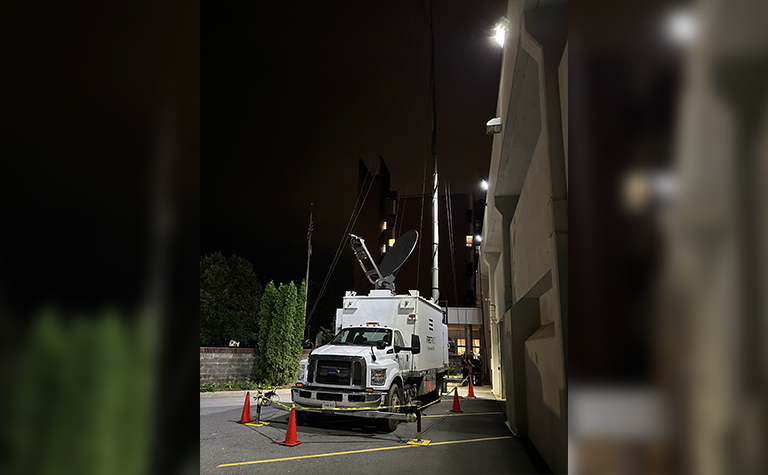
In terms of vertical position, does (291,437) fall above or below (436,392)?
above

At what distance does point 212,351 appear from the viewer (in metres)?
21.3

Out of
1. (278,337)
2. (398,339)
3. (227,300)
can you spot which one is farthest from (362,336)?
(227,300)

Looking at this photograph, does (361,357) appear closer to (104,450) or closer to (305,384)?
(305,384)

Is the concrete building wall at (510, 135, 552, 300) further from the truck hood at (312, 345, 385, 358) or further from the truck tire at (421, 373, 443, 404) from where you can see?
the truck tire at (421, 373, 443, 404)

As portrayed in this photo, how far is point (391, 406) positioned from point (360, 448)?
6.51 feet

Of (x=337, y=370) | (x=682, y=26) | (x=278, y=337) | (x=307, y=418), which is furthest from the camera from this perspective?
(x=278, y=337)

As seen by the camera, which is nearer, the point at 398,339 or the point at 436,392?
the point at 398,339

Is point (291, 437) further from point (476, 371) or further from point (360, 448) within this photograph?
point (476, 371)

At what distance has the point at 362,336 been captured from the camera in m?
13.3

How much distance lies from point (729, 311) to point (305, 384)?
11577 millimetres

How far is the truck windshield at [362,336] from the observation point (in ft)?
42.9

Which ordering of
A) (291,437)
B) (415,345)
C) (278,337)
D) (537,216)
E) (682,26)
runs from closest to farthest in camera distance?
(682,26) < (537,216) < (291,437) < (415,345) < (278,337)

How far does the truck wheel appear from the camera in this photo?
11450mm

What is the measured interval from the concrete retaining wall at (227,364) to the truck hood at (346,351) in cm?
1077
